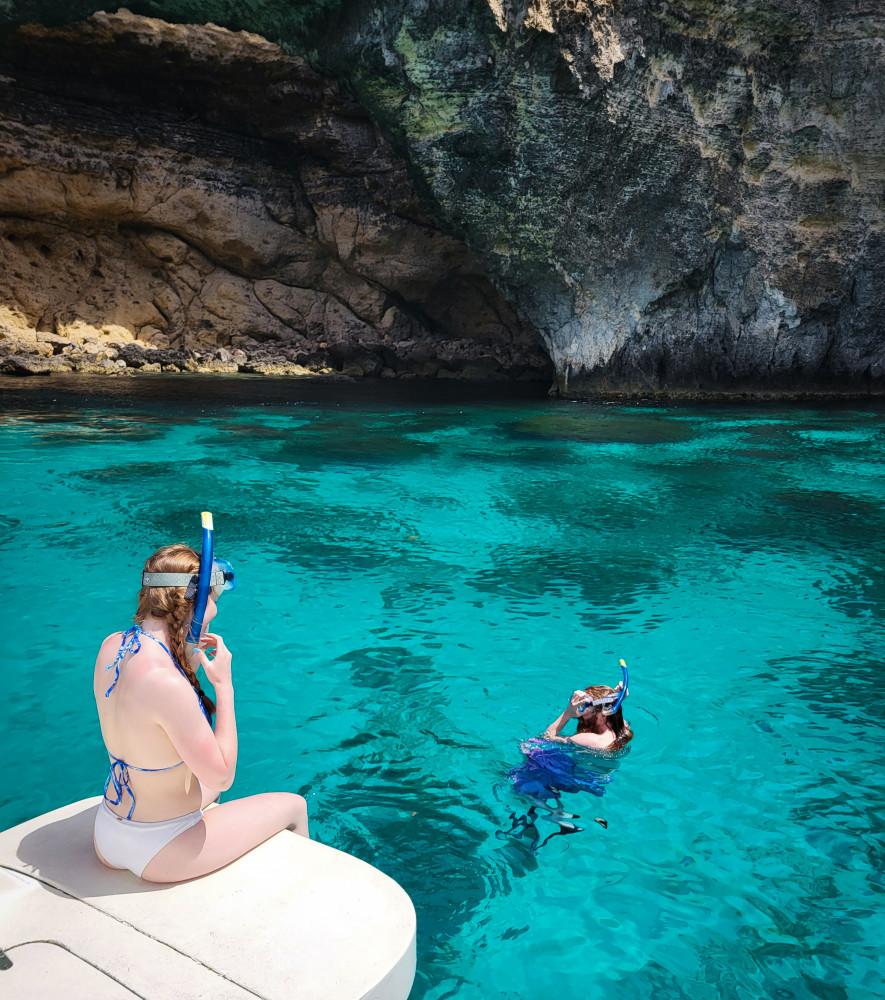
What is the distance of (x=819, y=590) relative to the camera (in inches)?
275

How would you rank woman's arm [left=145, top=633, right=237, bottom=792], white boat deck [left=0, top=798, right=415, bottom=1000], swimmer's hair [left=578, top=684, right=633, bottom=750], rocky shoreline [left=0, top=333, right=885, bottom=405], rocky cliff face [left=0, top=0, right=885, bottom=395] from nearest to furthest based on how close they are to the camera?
white boat deck [left=0, top=798, right=415, bottom=1000]
woman's arm [left=145, top=633, right=237, bottom=792]
swimmer's hair [left=578, top=684, right=633, bottom=750]
rocky cliff face [left=0, top=0, right=885, bottom=395]
rocky shoreline [left=0, top=333, right=885, bottom=405]

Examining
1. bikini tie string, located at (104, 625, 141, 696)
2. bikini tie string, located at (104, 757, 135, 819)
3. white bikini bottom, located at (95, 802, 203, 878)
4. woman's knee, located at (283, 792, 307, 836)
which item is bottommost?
woman's knee, located at (283, 792, 307, 836)

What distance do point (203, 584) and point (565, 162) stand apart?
60.0 ft

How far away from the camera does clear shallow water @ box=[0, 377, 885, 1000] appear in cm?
314

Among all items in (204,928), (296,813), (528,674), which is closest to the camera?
(204,928)

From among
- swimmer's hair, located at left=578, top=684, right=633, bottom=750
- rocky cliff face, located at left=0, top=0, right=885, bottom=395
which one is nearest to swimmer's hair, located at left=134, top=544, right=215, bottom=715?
swimmer's hair, located at left=578, top=684, right=633, bottom=750

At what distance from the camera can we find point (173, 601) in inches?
89.2

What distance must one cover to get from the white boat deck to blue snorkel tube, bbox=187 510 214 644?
74 cm

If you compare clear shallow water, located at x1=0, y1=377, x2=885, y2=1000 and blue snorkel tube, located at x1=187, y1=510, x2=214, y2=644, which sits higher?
blue snorkel tube, located at x1=187, y1=510, x2=214, y2=644

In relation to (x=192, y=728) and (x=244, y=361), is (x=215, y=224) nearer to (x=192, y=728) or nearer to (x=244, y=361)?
(x=244, y=361)

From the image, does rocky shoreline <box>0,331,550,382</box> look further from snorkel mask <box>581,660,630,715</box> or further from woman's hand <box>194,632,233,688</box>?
woman's hand <box>194,632,233,688</box>

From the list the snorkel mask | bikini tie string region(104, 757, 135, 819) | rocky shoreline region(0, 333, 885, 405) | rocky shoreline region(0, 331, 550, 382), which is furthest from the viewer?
rocky shoreline region(0, 331, 550, 382)

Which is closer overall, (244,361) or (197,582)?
(197,582)

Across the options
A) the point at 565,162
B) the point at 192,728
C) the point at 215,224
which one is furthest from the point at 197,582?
the point at 215,224
